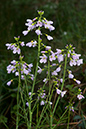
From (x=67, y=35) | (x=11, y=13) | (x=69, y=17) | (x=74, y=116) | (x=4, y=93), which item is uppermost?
(x=11, y=13)

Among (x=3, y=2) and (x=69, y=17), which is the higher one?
(x=3, y=2)

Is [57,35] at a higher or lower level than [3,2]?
lower

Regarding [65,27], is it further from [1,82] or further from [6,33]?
[1,82]

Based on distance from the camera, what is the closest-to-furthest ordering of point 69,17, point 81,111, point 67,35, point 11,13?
point 81,111 < point 67,35 < point 69,17 < point 11,13

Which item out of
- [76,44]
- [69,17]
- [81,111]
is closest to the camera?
[81,111]

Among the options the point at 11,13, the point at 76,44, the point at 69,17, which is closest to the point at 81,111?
the point at 76,44

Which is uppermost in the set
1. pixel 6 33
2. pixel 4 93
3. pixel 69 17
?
pixel 69 17

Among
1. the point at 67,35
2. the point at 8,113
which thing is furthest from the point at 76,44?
the point at 8,113

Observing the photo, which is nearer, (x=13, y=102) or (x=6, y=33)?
(x=13, y=102)

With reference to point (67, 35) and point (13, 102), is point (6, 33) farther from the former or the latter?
point (13, 102)
